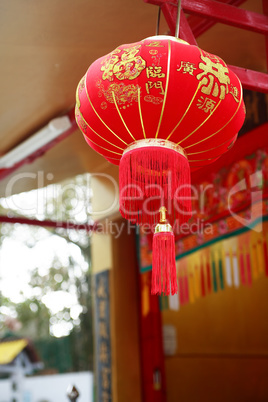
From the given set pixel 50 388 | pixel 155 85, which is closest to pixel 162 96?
pixel 155 85

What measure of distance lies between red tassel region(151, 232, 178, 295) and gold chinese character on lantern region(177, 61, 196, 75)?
614 millimetres

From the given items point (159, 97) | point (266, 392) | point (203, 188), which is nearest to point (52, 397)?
point (266, 392)

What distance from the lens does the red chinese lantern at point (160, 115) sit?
1.56 metres

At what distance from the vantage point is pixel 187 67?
1566 millimetres

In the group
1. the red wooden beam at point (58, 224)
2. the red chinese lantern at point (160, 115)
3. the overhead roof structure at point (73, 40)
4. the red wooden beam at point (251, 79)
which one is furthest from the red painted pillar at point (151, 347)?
the red chinese lantern at point (160, 115)

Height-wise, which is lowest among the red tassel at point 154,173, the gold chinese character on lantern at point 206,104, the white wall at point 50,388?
the white wall at point 50,388

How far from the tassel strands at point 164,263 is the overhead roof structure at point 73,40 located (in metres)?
0.77

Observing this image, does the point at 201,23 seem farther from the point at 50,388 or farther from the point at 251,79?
the point at 50,388

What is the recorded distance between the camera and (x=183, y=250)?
12.9 ft

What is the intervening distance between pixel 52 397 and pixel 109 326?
142 inches

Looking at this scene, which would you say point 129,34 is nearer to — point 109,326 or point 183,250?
point 183,250

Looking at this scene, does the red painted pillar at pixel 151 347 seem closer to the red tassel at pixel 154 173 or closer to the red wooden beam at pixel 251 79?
the red wooden beam at pixel 251 79

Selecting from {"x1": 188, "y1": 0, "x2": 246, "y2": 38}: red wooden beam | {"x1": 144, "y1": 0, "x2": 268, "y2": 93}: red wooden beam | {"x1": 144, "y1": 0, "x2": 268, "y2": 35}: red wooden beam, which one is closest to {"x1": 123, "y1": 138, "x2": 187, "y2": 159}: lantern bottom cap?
{"x1": 144, "y1": 0, "x2": 268, "y2": 93}: red wooden beam

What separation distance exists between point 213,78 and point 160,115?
22cm
